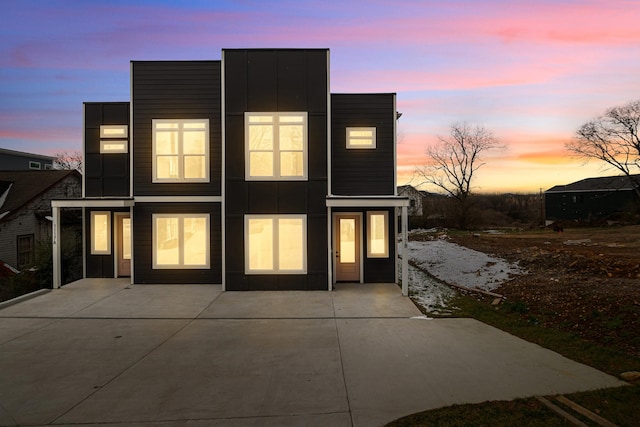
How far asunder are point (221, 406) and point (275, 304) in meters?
4.81

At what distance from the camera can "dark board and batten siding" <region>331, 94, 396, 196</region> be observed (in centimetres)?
1148

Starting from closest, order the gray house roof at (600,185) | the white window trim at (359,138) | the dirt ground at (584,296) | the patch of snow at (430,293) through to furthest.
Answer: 1. the dirt ground at (584,296)
2. the patch of snow at (430,293)
3. the white window trim at (359,138)
4. the gray house roof at (600,185)

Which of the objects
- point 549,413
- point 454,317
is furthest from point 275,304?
point 549,413

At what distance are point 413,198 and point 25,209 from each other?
4747 centimetres

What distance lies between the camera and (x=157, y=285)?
36.5 ft

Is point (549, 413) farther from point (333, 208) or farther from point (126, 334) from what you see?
point (333, 208)

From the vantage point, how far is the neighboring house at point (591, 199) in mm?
39406

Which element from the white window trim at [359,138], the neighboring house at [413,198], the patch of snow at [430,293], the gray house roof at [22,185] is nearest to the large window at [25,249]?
the gray house roof at [22,185]

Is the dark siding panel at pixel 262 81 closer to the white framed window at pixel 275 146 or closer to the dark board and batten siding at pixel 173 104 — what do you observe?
the white framed window at pixel 275 146

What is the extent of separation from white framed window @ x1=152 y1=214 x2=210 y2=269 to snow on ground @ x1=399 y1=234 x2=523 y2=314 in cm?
670

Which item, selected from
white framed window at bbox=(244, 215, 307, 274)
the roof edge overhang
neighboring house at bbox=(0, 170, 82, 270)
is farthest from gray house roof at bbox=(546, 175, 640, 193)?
neighboring house at bbox=(0, 170, 82, 270)

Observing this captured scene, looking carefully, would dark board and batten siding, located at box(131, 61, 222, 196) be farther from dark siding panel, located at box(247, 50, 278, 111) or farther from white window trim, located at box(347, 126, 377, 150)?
white window trim, located at box(347, 126, 377, 150)

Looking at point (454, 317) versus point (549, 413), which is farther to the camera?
point (454, 317)

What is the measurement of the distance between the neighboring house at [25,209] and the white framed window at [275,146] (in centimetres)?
1103
